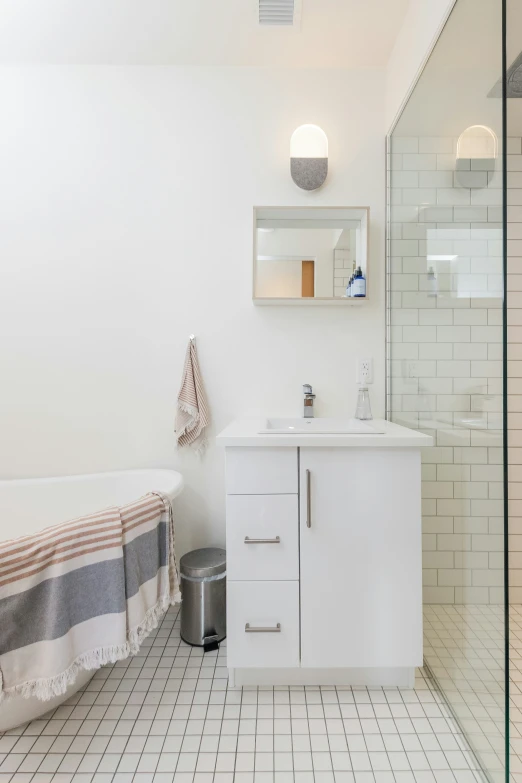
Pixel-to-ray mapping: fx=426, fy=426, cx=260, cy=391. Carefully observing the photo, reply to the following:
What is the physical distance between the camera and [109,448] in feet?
6.95

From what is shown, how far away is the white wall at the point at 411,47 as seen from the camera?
4.88 feet

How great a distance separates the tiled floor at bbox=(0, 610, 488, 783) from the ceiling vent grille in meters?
2.61

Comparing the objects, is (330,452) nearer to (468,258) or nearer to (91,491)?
(468,258)

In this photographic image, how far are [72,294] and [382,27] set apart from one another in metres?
1.83

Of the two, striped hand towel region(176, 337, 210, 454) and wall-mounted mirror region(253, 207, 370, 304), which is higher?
wall-mounted mirror region(253, 207, 370, 304)

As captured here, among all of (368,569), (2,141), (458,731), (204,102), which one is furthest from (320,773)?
(2,141)

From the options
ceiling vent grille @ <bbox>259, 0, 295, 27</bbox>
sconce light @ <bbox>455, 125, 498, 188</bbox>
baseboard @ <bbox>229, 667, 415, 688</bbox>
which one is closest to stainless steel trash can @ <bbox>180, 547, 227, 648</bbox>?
baseboard @ <bbox>229, 667, 415, 688</bbox>

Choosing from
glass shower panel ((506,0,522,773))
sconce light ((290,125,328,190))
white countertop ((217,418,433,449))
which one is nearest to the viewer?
glass shower panel ((506,0,522,773))

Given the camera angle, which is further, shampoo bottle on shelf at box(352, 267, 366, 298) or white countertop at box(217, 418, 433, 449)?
shampoo bottle on shelf at box(352, 267, 366, 298)

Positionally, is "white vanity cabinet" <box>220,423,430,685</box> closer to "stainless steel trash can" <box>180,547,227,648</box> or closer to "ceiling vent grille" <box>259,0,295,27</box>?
"stainless steel trash can" <box>180,547,227,648</box>

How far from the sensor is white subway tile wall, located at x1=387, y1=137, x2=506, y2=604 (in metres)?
1.12

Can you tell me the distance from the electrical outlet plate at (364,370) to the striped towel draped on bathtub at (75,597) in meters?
1.15

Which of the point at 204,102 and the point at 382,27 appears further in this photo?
the point at 204,102

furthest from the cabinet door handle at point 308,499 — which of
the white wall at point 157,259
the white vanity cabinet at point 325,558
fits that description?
the white wall at point 157,259
